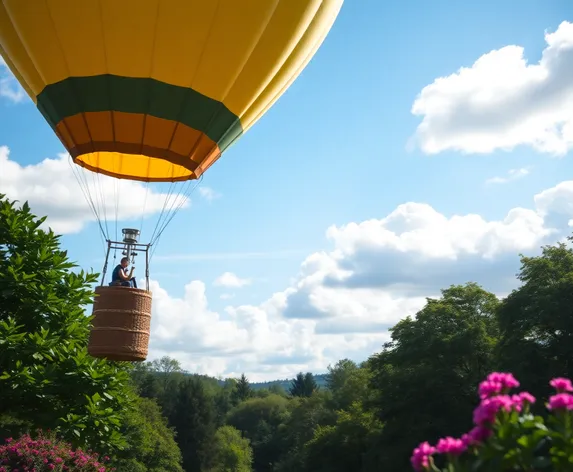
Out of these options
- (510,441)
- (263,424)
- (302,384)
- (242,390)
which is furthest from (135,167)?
(242,390)

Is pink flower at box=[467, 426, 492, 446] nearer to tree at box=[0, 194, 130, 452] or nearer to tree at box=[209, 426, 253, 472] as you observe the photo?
tree at box=[0, 194, 130, 452]

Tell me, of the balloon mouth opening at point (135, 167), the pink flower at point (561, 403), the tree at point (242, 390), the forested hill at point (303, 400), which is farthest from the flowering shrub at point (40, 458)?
the tree at point (242, 390)

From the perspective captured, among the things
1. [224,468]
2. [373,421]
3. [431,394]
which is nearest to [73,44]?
[431,394]

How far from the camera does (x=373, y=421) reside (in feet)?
149

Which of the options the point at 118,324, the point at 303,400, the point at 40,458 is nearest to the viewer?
the point at 118,324

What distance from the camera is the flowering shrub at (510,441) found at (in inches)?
132

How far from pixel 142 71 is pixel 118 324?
4.04 m

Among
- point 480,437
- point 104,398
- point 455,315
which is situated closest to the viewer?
point 480,437

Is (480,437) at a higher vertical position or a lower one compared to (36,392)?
lower

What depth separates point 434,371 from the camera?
3616 centimetres

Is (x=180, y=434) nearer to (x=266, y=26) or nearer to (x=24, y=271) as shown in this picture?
(x=24, y=271)

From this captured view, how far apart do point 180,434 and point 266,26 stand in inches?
2580

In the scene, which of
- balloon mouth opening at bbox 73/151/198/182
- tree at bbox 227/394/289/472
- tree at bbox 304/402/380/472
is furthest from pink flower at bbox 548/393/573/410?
tree at bbox 227/394/289/472

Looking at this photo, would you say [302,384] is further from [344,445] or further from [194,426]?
[344,445]
